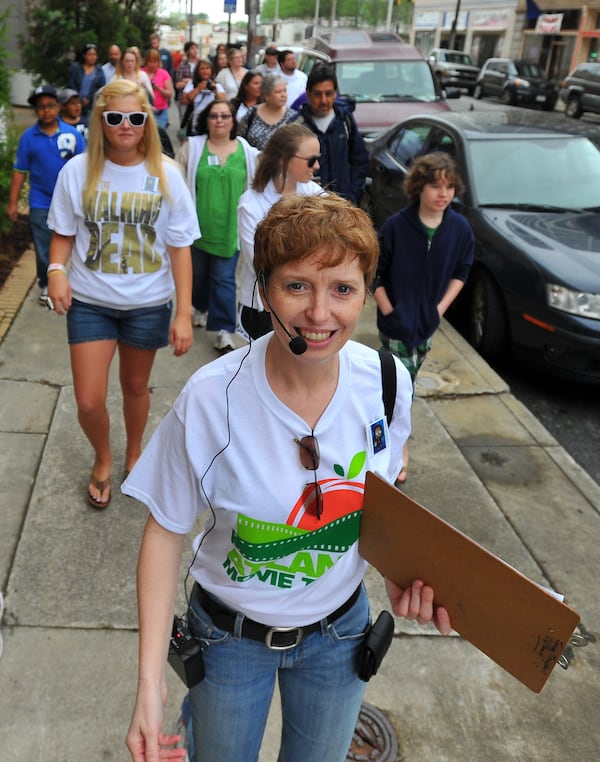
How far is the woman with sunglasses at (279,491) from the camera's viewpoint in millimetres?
1559

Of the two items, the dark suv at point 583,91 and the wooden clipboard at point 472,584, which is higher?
the wooden clipboard at point 472,584

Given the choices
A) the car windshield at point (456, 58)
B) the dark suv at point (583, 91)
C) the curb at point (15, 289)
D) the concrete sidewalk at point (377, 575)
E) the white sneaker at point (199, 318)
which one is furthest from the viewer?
the car windshield at point (456, 58)

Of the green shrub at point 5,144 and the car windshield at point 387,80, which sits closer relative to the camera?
the green shrub at point 5,144

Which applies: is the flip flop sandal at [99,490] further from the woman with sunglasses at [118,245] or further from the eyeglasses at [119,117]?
the eyeglasses at [119,117]

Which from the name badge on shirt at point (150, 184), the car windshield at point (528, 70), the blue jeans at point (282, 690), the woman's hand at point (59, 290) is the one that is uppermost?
the name badge on shirt at point (150, 184)

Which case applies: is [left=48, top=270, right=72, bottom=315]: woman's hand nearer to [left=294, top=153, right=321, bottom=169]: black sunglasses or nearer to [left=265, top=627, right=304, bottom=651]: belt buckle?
[left=294, top=153, right=321, bottom=169]: black sunglasses

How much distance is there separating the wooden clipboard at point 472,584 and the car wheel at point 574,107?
2848 cm

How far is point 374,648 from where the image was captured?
1834 mm

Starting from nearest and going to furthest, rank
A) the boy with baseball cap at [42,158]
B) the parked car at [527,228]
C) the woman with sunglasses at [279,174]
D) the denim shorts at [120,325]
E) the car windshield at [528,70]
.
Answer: the denim shorts at [120,325]
the woman with sunglasses at [279,174]
the parked car at [527,228]
the boy with baseball cap at [42,158]
the car windshield at [528,70]

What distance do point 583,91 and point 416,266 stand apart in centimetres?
2625

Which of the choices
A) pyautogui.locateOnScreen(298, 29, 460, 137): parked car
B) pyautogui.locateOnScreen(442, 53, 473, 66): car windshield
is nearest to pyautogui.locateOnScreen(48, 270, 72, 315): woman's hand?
pyautogui.locateOnScreen(298, 29, 460, 137): parked car

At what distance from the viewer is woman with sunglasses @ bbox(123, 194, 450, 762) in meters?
1.56

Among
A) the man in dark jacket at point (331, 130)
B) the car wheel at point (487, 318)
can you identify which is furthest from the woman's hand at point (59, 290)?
the car wheel at point (487, 318)

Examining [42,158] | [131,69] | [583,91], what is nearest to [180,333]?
[42,158]
